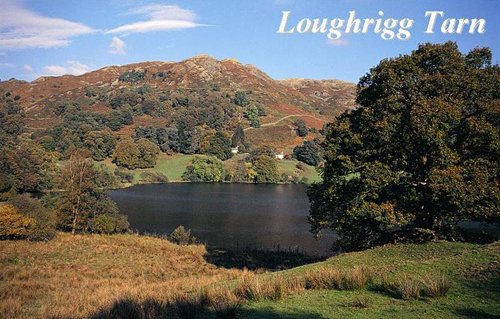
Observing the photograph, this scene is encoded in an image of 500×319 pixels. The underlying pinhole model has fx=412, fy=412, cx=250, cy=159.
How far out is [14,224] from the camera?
109 feet

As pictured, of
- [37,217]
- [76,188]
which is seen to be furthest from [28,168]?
[37,217]

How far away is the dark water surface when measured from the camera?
4556 cm

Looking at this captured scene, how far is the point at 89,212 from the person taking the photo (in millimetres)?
42500

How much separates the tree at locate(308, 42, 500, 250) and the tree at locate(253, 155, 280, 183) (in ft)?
295

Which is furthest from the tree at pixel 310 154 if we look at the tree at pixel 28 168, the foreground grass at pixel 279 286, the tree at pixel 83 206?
the foreground grass at pixel 279 286

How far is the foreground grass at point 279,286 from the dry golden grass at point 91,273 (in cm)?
5

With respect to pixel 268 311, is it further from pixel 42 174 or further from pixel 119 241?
A: pixel 42 174

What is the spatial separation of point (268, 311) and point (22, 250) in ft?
86.0

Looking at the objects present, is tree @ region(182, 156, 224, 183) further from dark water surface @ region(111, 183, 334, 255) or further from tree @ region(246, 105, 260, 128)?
tree @ region(246, 105, 260, 128)

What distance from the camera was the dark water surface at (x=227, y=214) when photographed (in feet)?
149

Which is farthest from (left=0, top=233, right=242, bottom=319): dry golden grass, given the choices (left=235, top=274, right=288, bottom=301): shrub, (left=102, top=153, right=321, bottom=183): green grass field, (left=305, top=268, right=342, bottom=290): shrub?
(left=102, top=153, right=321, bottom=183): green grass field

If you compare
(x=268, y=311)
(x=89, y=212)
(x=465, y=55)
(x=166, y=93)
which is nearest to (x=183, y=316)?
(x=268, y=311)

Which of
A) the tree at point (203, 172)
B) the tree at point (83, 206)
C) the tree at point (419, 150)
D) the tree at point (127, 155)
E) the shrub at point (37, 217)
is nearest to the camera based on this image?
the tree at point (419, 150)

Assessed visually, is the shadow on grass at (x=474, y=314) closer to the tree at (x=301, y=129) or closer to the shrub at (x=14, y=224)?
the shrub at (x=14, y=224)
